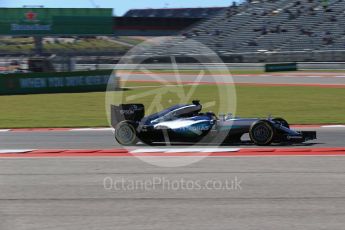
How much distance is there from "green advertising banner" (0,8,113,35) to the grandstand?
19.0 ft

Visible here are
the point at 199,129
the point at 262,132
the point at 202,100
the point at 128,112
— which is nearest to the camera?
the point at 262,132

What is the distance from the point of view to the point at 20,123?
1800 cm

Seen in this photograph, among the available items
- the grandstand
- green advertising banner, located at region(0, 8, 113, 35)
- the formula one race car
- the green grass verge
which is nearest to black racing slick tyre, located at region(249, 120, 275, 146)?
the formula one race car

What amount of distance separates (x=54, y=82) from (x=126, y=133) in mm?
18291

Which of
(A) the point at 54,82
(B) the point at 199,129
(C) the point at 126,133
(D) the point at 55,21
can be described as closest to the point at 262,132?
(B) the point at 199,129

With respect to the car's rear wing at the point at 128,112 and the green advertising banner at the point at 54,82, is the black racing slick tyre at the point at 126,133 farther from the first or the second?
the green advertising banner at the point at 54,82

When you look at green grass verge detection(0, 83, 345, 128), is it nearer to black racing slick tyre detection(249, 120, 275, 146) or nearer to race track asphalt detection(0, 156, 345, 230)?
black racing slick tyre detection(249, 120, 275, 146)

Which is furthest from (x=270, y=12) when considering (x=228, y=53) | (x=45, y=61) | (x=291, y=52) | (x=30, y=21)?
(x=45, y=61)

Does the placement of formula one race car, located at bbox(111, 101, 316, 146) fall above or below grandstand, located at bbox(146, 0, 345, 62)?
below

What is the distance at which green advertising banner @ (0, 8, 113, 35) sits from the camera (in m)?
60.6

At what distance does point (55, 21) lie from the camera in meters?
63.0

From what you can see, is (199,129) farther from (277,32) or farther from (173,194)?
(277,32)

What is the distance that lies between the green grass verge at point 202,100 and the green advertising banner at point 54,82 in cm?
114

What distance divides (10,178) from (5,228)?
2.76 metres
